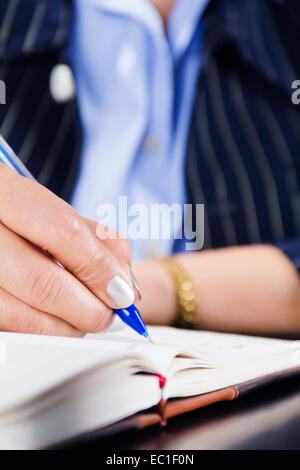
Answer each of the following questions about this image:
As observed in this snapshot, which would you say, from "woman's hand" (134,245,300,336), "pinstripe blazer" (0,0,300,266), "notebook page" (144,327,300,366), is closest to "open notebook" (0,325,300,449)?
"notebook page" (144,327,300,366)

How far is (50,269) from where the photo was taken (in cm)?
29

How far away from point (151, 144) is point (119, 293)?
0.42m

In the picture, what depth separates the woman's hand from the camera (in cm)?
52

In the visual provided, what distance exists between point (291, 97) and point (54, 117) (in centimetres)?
34

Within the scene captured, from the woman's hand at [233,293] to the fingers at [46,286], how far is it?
0.22m

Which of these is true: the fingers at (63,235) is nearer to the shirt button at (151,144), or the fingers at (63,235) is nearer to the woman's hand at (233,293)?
the woman's hand at (233,293)

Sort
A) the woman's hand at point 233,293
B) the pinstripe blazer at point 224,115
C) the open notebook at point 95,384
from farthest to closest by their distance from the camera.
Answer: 1. the pinstripe blazer at point 224,115
2. the woman's hand at point 233,293
3. the open notebook at point 95,384

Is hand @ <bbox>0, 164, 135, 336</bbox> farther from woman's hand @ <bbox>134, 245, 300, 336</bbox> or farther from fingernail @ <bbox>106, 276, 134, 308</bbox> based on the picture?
woman's hand @ <bbox>134, 245, 300, 336</bbox>

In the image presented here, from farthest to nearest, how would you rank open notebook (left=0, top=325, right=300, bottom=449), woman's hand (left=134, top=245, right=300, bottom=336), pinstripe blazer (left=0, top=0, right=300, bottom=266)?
pinstripe blazer (left=0, top=0, right=300, bottom=266), woman's hand (left=134, top=245, right=300, bottom=336), open notebook (left=0, top=325, right=300, bottom=449)

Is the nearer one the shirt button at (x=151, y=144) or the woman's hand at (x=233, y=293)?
the woman's hand at (x=233, y=293)

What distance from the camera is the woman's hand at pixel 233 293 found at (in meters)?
0.52

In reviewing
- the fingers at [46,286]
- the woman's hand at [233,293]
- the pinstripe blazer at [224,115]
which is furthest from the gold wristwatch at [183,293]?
the fingers at [46,286]

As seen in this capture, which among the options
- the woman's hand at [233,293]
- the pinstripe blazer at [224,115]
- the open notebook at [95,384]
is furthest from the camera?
the pinstripe blazer at [224,115]
